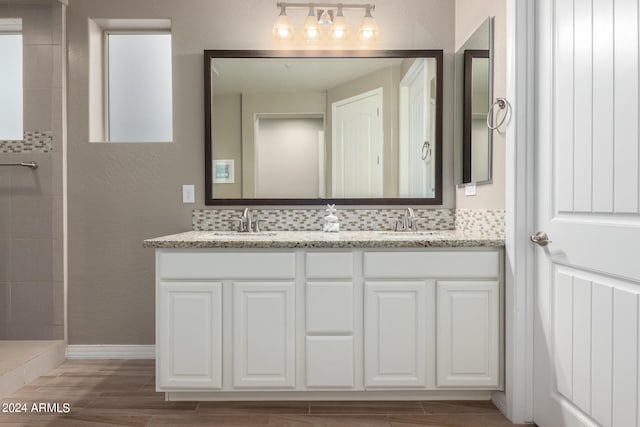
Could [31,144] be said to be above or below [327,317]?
above

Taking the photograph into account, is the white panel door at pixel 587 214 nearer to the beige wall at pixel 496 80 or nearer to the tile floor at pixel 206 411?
the beige wall at pixel 496 80

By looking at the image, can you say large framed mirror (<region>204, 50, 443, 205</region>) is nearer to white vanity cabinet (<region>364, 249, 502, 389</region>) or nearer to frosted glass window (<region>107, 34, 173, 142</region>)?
frosted glass window (<region>107, 34, 173, 142</region>)

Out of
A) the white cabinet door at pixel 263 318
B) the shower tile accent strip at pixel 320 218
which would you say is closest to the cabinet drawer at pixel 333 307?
the white cabinet door at pixel 263 318

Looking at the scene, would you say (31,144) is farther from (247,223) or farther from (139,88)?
(247,223)

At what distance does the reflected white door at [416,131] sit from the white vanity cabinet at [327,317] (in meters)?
0.76

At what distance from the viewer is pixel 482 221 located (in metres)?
2.49

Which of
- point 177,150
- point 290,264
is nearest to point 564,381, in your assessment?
point 290,264

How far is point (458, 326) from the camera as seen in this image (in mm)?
2232

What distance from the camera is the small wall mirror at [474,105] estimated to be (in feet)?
7.86

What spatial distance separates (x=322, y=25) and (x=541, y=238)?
1730mm

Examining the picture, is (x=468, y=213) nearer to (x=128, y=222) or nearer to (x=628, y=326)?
(x=628, y=326)

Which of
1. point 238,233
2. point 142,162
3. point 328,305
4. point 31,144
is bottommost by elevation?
point 328,305

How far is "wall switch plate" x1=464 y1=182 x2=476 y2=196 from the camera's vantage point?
2.60 metres

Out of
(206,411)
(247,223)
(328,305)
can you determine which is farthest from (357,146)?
(206,411)
